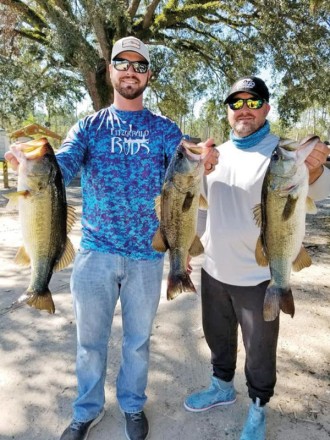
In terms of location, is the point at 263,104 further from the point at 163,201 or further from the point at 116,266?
the point at 116,266

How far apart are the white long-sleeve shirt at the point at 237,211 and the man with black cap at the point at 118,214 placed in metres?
0.43

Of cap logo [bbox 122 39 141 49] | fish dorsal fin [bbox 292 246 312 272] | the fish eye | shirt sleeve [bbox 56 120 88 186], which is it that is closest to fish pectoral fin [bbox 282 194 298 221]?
the fish eye

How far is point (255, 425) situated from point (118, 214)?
5.76ft

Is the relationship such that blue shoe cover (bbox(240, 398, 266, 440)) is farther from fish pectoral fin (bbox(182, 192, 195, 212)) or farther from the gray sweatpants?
fish pectoral fin (bbox(182, 192, 195, 212))

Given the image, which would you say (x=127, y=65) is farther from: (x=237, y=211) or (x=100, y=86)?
(x=100, y=86)

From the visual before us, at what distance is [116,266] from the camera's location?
2723mm

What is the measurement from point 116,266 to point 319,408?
199cm

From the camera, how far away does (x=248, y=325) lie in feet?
9.19

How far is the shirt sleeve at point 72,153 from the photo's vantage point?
8.48ft

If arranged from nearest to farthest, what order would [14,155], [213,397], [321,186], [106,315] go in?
[14,155] < [321,186] < [106,315] < [213,397]

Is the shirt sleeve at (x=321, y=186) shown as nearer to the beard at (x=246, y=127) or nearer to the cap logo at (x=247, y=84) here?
the beard at (x=246, y=127)

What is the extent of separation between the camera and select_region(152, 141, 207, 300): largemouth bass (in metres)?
2.27

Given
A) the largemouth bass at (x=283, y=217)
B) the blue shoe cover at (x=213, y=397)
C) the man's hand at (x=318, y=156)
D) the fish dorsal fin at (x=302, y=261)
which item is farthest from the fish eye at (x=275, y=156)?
the blue shoe cover at (x=213, y=397)

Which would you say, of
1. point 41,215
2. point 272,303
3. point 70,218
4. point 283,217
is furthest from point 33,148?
point 272,303
